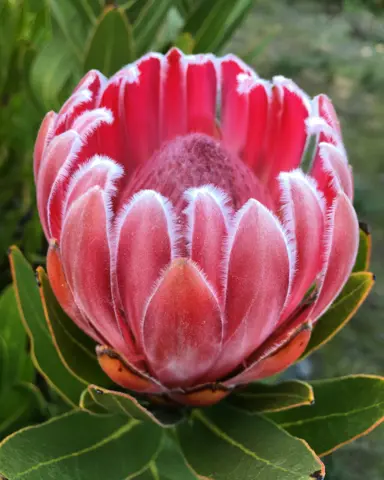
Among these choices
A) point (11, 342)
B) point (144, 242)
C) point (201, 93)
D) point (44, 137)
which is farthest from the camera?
point (11, 342)

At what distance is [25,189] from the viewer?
1.34 meters

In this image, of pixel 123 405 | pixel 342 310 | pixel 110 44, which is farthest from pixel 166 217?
pixel 110 44

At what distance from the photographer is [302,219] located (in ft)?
1.79

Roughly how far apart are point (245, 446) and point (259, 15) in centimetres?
279

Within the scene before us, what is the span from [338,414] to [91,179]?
45 cm

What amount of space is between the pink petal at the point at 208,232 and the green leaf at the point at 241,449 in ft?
0.74

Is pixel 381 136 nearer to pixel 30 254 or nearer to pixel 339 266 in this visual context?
pixel 30 254

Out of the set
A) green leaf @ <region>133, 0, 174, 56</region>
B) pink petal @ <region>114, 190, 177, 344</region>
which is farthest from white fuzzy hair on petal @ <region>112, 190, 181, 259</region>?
green leaf @ <region>133, 0, 174, 56</region>

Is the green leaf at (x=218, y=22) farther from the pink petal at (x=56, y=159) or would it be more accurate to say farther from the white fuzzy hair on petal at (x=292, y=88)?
the pink petal at (x=56, y=159)

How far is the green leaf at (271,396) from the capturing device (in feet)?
2.13

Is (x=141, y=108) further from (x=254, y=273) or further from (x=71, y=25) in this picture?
(x=71, y=25)

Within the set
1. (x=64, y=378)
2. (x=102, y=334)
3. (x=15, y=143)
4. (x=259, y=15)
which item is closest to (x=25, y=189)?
(x=15, y=143)

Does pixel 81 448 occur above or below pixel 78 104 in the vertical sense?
below

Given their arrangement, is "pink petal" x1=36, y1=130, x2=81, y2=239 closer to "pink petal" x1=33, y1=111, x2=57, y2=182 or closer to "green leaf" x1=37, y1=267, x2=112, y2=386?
"pink petal" x1=33, y1=111, x2=57, y2=182
